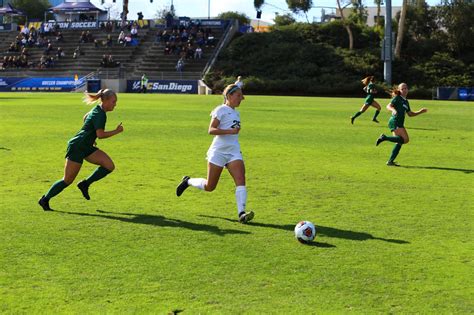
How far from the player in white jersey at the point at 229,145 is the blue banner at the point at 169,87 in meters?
48.5

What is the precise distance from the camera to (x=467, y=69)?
60.9 metres

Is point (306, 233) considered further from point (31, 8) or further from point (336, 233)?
point (31, 8)

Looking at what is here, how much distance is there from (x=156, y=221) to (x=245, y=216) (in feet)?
3.92

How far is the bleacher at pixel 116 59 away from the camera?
61500 mm

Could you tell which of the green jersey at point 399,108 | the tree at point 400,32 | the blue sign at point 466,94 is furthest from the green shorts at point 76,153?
the tree at point 400,32

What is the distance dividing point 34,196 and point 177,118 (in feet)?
54.2

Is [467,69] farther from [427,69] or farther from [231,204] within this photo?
[231,204]

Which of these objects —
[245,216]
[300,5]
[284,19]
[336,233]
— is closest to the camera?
[336,233]

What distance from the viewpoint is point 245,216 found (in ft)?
29.4

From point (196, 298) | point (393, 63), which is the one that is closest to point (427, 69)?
point (393, 63)

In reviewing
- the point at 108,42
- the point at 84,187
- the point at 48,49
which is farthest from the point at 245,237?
the point at 48,49

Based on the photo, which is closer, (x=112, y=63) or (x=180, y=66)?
(x=180, y=66)

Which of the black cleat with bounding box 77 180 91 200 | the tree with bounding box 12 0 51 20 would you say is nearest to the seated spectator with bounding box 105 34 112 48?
the tree with bounding box 12 0 51 20

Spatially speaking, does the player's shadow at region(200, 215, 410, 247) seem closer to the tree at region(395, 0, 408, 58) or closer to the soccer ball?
the soccer ball
